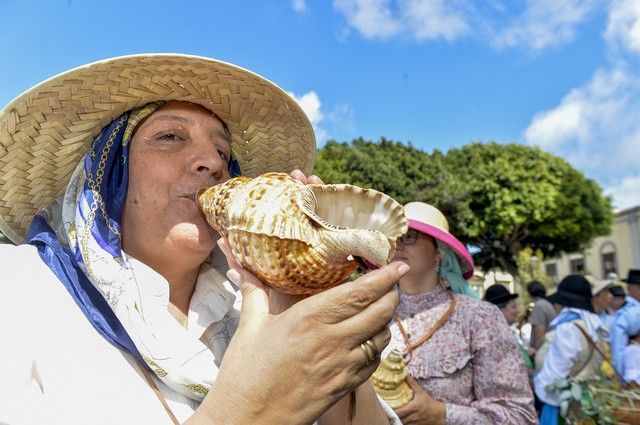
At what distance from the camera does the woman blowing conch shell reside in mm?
1223

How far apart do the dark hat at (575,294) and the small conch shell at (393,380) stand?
4682mm

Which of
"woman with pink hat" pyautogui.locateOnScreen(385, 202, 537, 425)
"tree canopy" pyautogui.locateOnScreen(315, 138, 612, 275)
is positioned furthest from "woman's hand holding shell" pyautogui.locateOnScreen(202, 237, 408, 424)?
"tree canopy" pyautogui.locateOnScreen(315, 138, 612, 275)

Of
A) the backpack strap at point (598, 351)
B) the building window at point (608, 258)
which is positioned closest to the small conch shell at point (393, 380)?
the backpack strap at point (598, 351)

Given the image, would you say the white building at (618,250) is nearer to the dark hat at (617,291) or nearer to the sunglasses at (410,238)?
the dark hat at (617,291)

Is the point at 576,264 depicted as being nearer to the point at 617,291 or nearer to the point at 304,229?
the point at 617,291

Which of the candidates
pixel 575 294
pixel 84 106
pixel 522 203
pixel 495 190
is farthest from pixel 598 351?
pixel 522 203

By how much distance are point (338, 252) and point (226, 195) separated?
374 mm

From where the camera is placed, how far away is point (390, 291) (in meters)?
1.27

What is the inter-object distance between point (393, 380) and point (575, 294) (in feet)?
16.5

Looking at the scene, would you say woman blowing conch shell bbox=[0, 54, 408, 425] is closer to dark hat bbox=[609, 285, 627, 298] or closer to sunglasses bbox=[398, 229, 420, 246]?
sunglasses bbox=[398, 229, 420, 246]

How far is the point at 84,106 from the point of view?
6.31 ft

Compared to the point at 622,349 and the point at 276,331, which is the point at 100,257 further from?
the point at 622,349

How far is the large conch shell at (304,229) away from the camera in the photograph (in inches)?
48.6

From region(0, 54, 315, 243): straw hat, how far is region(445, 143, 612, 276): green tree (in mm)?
31832
